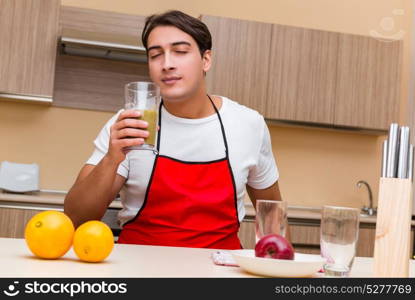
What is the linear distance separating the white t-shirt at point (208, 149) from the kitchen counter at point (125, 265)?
41 cm

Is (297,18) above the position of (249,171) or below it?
above

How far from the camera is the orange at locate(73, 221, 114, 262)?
126 cm

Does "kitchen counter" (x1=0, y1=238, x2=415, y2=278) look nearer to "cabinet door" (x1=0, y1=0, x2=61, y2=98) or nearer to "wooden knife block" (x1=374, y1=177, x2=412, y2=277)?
"wooden knife block" (x1=374, y1=177, x2=412, y2=277)

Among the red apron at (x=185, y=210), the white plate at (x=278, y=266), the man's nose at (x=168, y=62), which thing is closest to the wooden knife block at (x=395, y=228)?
the white plate at (x=278, y=266)

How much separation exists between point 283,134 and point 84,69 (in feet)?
4.31

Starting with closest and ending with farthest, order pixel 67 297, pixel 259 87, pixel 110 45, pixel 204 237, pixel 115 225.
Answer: pixel 67 297 → pixel 204 237 → pixel 115 225 → pixel 110 45 → pixel 259 87

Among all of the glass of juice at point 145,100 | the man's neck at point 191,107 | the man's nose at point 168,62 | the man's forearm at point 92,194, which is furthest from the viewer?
the man's neck at point 191,107

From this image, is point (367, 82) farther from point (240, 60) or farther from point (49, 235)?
point (49, 235)

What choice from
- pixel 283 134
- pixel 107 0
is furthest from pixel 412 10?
pixel 107 0

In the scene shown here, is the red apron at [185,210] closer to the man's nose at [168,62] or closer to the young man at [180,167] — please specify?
the young man at [180,167]

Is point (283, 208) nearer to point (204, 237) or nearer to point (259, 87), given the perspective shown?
point (204, 237)

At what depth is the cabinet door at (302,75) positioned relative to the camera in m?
3.79

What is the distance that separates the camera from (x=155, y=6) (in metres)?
3.96

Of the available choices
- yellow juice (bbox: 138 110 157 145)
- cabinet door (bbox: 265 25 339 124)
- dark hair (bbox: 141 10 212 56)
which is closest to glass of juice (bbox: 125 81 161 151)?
yellow juice (bbox: 138 110 157 145)
